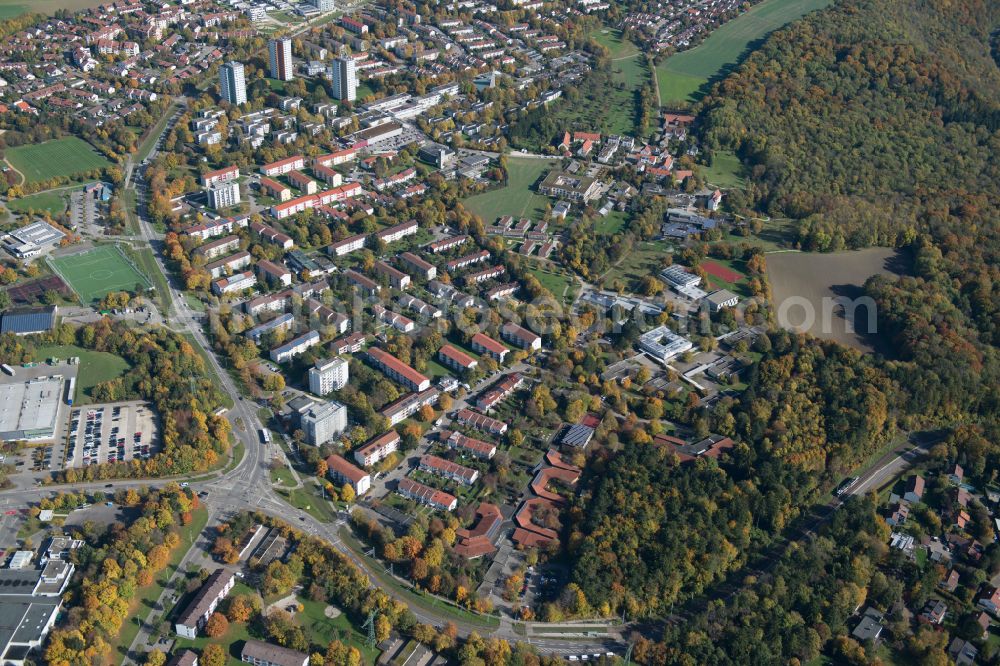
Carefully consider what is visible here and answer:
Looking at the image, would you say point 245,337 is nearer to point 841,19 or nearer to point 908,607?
point 908,607

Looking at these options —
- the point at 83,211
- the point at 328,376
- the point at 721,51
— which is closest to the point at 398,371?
the point at 328,376

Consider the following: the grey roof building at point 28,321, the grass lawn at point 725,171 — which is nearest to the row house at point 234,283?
the grey roof building at point 28,321

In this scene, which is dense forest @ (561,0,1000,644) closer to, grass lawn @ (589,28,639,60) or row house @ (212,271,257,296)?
grass lawn @ (589,28,639,60)

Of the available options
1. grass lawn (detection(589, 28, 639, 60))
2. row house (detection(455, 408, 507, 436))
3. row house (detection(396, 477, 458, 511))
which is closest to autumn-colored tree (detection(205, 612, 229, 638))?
row house (detection(396, 477, 458, 511))

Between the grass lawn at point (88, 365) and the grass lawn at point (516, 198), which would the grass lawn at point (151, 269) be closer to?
the grass lawn at point (88, 365)

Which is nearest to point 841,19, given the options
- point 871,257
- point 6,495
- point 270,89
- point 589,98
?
point 589,98

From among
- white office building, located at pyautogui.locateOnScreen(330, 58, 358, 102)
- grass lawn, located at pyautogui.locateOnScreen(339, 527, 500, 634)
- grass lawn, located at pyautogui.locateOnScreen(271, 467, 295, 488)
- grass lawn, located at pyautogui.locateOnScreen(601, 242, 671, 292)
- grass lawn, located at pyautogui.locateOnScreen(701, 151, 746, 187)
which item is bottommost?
grass lawn, located at pyautogui.locateOnScreen(271, 467, 295, 488)
